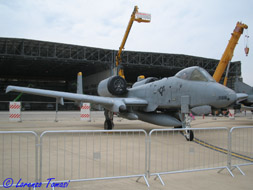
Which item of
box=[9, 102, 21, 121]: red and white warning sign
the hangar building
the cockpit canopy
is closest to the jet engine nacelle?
the cockpit canopy

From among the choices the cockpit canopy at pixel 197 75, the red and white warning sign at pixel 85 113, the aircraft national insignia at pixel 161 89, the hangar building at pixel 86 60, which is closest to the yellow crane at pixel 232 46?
the hangar building at pixel 86 60

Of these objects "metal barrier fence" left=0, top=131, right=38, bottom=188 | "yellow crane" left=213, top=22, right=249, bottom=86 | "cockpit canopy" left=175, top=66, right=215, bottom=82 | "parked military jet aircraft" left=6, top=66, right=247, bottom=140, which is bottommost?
"metal barrier fence" left=0, top=131, right=38, bottom=188

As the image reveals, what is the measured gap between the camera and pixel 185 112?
31.6ft

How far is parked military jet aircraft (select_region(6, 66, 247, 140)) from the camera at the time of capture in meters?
9.16

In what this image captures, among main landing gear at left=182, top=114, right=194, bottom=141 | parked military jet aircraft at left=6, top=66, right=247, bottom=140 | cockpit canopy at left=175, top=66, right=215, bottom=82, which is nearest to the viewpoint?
main landing gear at left=182, top=114, right=194, bottom=141

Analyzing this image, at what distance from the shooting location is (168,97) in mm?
10664

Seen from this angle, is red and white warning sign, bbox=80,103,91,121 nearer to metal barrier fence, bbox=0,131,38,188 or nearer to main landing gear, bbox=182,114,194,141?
main landing gear, bbox=182,114,194,141

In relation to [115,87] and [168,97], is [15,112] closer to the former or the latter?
[115,87]

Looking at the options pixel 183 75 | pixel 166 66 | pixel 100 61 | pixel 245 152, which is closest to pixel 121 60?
pixel 100 61

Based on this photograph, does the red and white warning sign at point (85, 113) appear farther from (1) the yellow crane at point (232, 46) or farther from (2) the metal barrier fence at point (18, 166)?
(1) the yellow crane at point (232, 46)

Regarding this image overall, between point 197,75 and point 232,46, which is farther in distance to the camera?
point 232,46

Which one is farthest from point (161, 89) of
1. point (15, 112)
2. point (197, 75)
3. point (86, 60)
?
point (86, 60)

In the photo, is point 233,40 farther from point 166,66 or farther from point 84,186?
point 84,186

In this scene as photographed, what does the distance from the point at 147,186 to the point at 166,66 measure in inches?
1509
